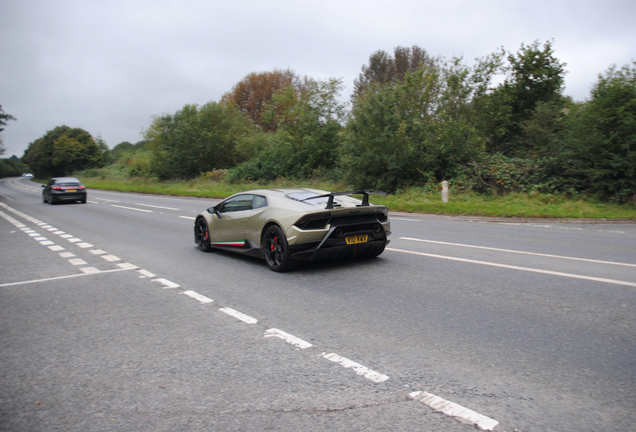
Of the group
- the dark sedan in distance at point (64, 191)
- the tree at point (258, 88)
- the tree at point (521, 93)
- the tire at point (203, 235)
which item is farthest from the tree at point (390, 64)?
the tire at point (203, 235)

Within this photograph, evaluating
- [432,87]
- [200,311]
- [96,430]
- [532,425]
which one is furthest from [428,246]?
[432,87]

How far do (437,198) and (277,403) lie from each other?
59.6ft

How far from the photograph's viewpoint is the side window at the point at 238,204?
26.7 ft

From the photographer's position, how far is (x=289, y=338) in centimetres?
421

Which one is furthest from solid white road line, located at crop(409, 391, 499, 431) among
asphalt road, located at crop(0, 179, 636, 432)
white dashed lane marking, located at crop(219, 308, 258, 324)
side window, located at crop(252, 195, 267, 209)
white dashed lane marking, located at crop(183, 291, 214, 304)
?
side window, located at crop(252, 195, 267, 209)

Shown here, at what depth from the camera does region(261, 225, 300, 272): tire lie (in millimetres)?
6906

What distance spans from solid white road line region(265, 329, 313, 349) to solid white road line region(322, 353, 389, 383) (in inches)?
11.0

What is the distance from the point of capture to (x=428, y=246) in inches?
368

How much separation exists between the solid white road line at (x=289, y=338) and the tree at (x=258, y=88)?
5562cm

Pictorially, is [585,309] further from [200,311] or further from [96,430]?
[96,430]

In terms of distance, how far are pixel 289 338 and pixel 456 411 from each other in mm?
1754

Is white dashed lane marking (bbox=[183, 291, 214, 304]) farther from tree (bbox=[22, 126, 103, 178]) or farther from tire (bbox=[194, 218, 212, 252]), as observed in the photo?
tree (bbox=[22, 126, 103, 178])

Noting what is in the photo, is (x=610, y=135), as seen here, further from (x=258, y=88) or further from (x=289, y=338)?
(x=258, y=88)

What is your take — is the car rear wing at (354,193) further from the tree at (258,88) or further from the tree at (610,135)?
the tree at (258,88)
